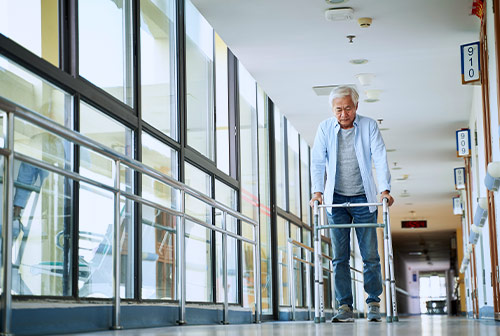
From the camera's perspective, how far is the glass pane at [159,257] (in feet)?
13.7

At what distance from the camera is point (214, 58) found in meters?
7.00

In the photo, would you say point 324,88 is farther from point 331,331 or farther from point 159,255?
point 331,331

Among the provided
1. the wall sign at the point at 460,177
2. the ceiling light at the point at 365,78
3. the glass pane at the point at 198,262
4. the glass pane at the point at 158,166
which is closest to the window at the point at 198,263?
the glass pane at the point at 198,262

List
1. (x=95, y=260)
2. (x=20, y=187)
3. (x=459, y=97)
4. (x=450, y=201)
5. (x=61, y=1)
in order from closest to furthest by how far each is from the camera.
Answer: (x=20, y=187) → (x=95, y=260) → (x=61, y=1) → (x=459, y=97) → (x=450, y=201)

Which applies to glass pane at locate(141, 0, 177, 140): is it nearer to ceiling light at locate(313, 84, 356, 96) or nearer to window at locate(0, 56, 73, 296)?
window at locate(0, 56, 73, 296)

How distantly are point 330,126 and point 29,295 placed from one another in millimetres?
2430

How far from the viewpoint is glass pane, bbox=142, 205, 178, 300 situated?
418cm

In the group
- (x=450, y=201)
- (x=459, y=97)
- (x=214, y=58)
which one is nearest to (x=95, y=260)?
(x=214, y=58)

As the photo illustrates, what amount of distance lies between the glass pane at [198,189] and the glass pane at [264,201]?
2.48m

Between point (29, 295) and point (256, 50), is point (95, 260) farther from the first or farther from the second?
point (256, 50)

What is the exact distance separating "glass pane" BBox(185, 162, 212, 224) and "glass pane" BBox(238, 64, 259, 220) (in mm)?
1528

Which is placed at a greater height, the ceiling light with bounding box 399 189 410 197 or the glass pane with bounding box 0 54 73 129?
the ceiling light with bounding box 399 189 410 197

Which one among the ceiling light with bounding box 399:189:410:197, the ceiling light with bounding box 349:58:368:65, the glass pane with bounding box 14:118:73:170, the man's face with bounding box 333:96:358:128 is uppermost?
the ceiling light with bounding box 349:58:368:65

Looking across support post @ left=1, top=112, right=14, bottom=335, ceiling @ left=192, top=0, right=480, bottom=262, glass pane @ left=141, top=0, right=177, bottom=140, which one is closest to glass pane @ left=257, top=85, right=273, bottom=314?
ceiling @ left=192, top=0, right=480, bottom=262
